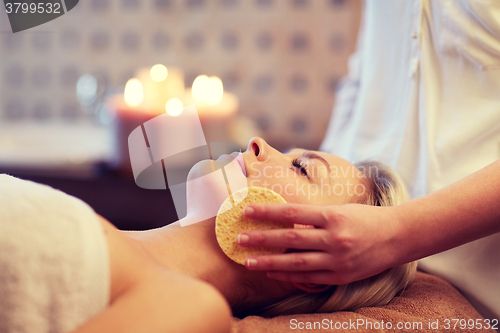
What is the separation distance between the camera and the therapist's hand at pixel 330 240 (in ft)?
1.97

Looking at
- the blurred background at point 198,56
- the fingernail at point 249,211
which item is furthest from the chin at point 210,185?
the blurred background at point 198,56

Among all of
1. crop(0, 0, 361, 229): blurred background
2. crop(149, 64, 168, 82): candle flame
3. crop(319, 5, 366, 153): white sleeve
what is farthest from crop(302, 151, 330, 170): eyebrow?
crop(0, 0, 361, 229): blurred background

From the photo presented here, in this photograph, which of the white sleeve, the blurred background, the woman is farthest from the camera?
the blurred background

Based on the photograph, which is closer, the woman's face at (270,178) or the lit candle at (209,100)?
the woman's face at (270,178)

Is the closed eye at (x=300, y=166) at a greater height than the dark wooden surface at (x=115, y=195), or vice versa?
the closed eye at (x=300, y=166)

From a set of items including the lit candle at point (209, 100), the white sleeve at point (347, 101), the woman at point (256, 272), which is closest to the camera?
the woman at point (256, 272)

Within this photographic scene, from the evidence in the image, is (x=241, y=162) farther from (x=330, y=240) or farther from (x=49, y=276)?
(x=49, y=276)

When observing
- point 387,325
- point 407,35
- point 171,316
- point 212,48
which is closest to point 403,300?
point 387,325

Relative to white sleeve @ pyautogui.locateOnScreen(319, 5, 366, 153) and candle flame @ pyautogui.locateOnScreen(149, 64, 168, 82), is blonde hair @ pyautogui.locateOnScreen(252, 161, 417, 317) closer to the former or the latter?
white sleeve @ pyautogui.locateOnScreen(319, 5, 366, 153)

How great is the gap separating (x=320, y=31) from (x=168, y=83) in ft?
2.85

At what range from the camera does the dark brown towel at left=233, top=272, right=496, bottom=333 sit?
0.67 m

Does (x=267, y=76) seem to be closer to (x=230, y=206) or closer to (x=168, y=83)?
(x=168, y=83)

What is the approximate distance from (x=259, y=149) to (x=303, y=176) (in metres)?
0.12

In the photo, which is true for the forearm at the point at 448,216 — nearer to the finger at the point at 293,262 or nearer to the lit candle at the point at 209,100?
the finger at the point at 293,262
